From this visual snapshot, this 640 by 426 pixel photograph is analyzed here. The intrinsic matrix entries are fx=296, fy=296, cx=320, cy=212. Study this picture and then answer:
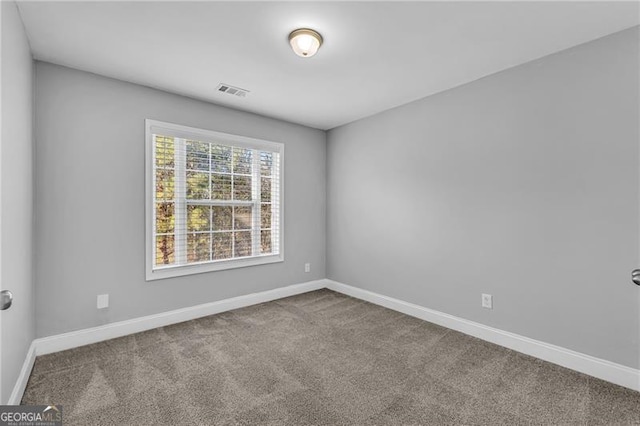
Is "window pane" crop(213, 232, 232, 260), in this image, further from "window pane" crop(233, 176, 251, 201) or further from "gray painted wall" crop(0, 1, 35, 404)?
"gray painted wall" crop(0, 1, 35, 404)

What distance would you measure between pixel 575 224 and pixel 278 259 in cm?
316

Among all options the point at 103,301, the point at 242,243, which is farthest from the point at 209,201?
the point at 103,301

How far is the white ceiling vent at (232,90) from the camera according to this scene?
3.01 m

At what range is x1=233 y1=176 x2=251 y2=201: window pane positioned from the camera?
12.2 feet

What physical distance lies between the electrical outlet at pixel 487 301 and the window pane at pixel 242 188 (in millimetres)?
2864

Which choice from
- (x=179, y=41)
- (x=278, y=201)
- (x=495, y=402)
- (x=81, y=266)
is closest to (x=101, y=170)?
(x=81, y=266)

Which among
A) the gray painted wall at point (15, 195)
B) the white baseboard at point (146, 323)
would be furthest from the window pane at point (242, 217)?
the gray painted wall at point (15, 195)

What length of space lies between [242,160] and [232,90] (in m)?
0.91

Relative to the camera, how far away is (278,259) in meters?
4.07

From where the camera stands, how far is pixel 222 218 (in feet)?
11.7

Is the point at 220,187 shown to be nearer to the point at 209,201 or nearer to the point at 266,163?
the point at 209,201

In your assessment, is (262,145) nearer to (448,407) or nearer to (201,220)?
(201,220)

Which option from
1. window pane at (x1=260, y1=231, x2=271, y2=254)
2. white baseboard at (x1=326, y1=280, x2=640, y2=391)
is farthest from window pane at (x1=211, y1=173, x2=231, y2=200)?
white baseboard at (x1=326, y1=280, x2=640, y2=391)
